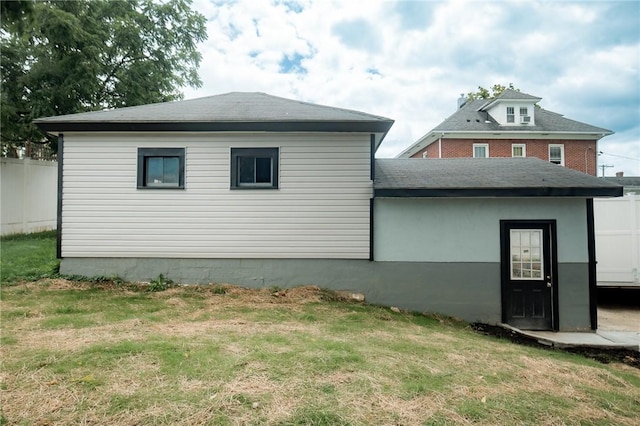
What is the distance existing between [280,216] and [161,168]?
281 cm

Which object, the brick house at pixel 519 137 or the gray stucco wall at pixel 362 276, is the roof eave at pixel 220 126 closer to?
the gray stucco wall at pixel 362 276

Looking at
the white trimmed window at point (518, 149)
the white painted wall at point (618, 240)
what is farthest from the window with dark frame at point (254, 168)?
the white trimmed window at point (518, 149)

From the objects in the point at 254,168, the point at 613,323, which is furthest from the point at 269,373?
the point at 613,323

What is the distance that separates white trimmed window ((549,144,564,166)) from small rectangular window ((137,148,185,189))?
68.2ft

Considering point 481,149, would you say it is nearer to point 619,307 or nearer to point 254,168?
point 619,307

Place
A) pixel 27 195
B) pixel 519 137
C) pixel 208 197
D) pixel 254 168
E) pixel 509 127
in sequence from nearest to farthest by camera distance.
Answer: pixel 208 197 → pixel 254 168 → pixel 27 195 → pixel 519 137 → pixel 509 127

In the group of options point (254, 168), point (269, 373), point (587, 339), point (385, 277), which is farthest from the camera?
point (254, 168)

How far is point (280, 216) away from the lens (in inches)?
293

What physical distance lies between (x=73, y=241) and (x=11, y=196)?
745 centimetres

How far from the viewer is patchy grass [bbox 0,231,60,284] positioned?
742cm

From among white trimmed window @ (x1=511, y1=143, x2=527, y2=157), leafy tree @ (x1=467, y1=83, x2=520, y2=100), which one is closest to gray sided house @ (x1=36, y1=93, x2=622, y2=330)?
white trimmed window @ (x1=511, y1=143, x2=527, y2=157)

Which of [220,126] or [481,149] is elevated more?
[481,149]

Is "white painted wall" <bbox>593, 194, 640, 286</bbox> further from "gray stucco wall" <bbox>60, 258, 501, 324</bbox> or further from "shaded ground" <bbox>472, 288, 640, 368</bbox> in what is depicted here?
"gray stucco wall" <bbox>60, 258, 501, 324</bbox>

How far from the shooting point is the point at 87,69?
13008 millimetres
